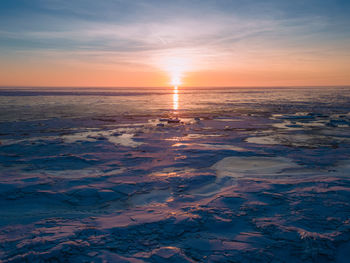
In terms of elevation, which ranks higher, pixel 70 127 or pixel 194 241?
pixel 70 127

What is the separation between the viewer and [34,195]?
16.3ft

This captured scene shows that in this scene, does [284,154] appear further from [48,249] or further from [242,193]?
[48,249]

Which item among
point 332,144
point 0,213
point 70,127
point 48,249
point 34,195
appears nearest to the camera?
point 48,249

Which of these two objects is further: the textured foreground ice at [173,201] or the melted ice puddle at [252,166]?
the melted ice puddle at [252,166]

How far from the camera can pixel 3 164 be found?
23.0 ft

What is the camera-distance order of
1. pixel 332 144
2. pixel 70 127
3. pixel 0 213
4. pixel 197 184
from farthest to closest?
1. pixel 70 127
2. pixel 332 144
3. pixel 197 184
4. pixel 0 213

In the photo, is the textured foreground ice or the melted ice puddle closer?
the textured foreground ice

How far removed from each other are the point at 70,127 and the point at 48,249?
33.7 feet

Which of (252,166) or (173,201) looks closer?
(173,201)

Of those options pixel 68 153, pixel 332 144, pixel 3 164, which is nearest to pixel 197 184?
pixel 68 153

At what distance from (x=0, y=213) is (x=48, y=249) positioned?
68.4 inches

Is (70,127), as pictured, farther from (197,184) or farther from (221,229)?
(221,229)

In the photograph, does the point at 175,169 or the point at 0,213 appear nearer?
the point at 0,213

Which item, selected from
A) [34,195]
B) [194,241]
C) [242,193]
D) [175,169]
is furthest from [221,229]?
[34,195]
